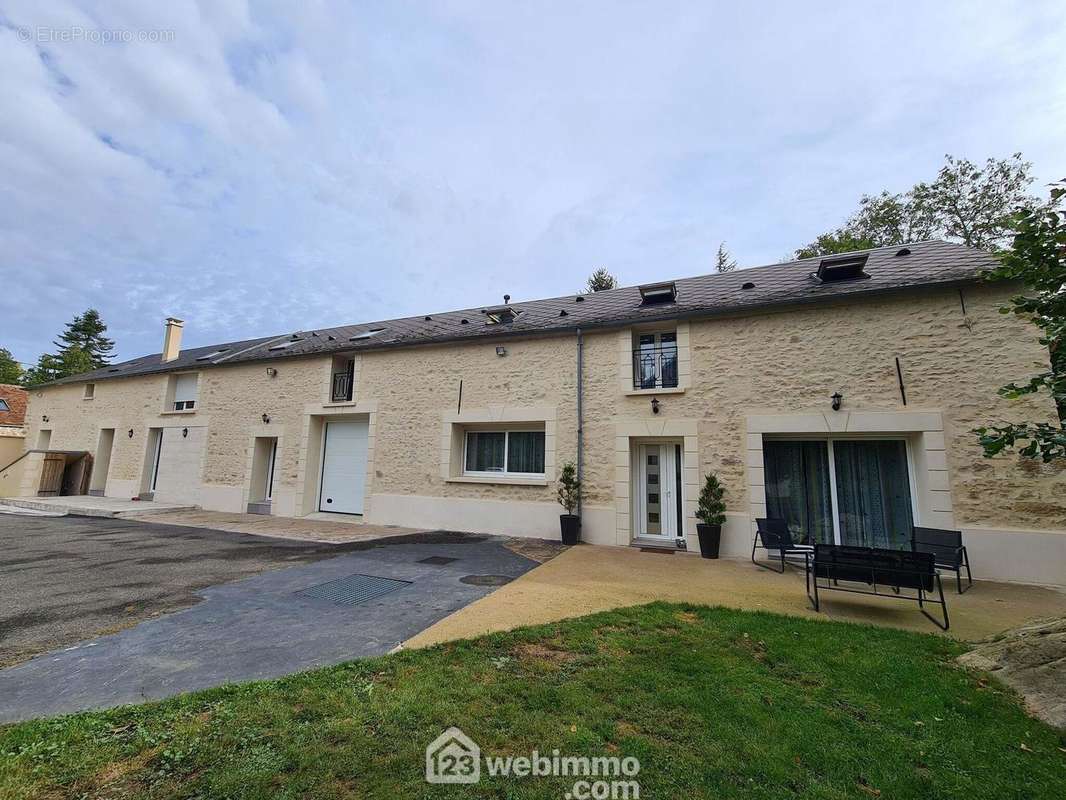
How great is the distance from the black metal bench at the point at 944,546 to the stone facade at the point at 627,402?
1.00 m

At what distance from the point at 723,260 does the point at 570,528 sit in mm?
17761

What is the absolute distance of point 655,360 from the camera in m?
8.62

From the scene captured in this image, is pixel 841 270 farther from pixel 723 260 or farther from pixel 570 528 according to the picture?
pixel 723 260

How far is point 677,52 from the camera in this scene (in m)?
7.18

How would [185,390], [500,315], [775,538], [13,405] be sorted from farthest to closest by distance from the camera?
[13,405] < [185,390] < [500,315] < [775,538]

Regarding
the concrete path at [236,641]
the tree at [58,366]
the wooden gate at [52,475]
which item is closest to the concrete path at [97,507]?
the wooden gate at [52,475]

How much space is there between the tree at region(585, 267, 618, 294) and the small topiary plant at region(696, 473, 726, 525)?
16919 millimetres

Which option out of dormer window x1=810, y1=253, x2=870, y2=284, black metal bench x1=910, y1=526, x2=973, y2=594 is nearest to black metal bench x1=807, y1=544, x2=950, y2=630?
black metal bench x1=910, y1=526, x2=973, y2=594

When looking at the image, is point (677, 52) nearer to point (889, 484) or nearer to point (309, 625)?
point (889, 484)

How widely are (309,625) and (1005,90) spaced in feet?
46.1

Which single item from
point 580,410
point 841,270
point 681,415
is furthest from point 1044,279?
point 580,410

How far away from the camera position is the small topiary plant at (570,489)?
832 centimetres

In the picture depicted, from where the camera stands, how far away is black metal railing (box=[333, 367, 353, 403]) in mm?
11739

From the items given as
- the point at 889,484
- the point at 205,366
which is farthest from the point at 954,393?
the point at 205,366
